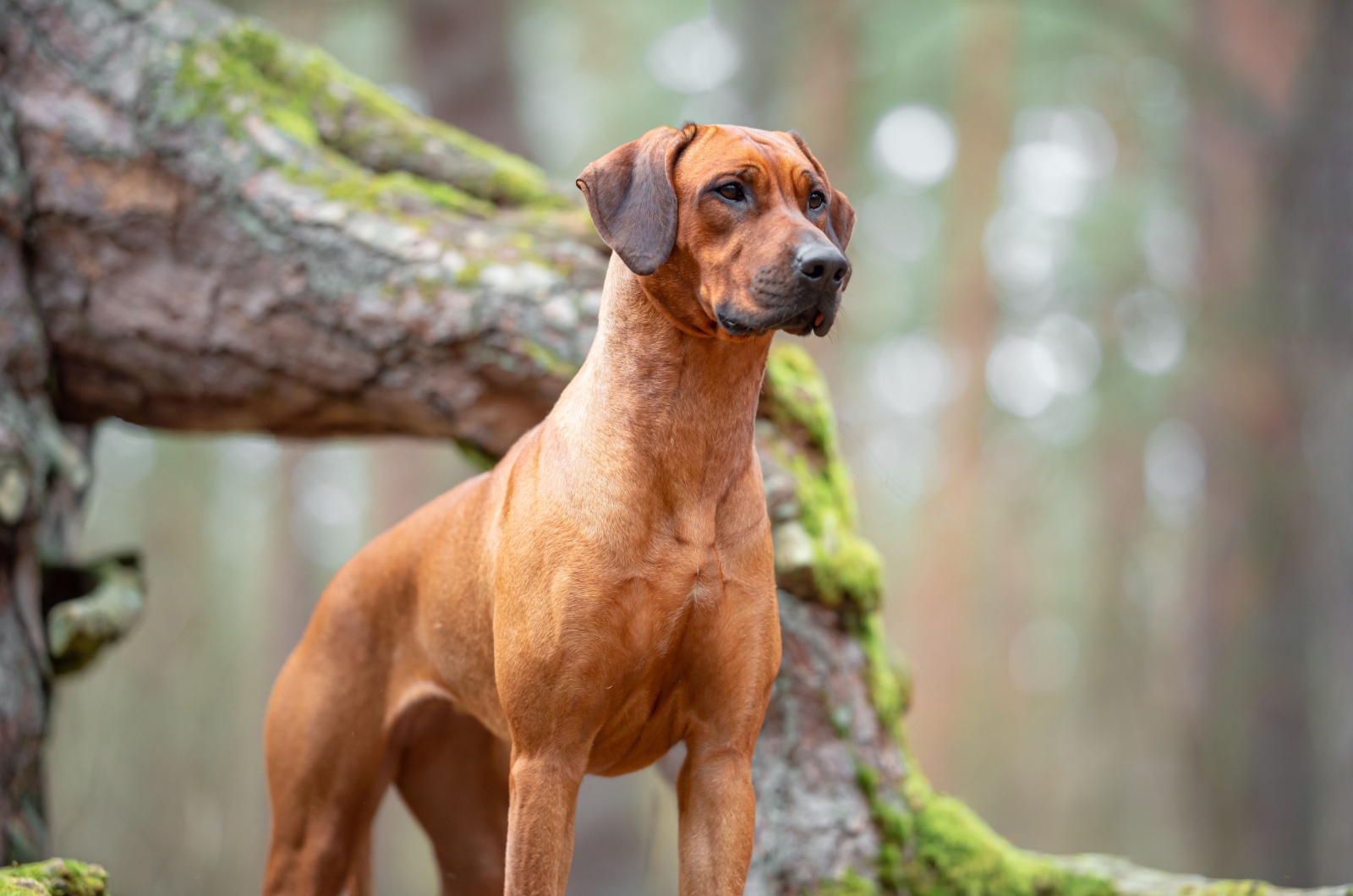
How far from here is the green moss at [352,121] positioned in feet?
17.6

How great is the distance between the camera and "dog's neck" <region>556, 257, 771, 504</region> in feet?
10.1

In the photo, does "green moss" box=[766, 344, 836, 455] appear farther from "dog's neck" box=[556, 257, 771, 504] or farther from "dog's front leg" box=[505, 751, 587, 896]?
"dog's front leg" box=[505, 751, 587, 896]

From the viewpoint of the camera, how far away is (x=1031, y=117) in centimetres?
1952

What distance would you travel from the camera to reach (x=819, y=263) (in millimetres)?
2662

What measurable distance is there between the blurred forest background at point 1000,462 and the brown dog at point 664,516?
1.05 m

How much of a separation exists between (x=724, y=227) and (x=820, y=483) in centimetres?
226

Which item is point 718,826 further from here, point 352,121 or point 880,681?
point 352,121

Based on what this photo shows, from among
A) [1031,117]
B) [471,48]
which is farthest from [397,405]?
[1031,117]

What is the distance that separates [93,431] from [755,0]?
8864 millimetres

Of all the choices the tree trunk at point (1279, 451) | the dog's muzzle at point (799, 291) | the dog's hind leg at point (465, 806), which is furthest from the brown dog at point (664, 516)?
the tree trunk at point (1279, 451)

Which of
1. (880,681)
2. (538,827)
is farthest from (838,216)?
(880,681)

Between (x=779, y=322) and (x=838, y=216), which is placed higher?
(x=838, y=216)

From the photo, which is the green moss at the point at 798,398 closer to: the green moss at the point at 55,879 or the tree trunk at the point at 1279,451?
the green moss at the point at 55,879

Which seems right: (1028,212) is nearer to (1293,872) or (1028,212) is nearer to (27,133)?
(1293,872)
